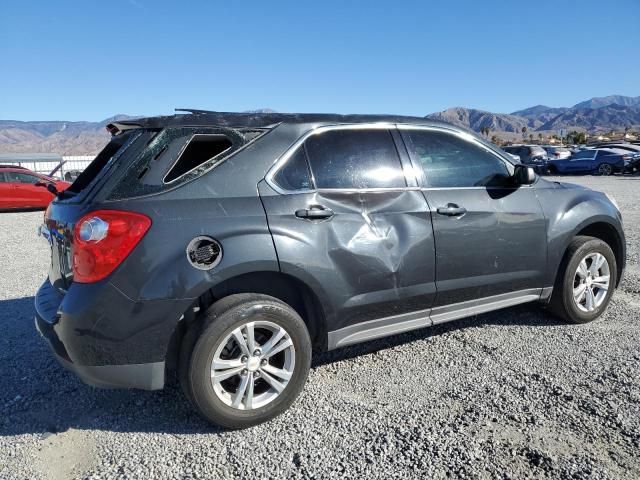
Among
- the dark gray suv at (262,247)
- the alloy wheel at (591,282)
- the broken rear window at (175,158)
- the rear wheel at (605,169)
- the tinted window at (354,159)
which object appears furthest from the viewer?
the rear wheel at (605,169)

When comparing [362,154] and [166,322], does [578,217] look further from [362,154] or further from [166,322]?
[166,322]

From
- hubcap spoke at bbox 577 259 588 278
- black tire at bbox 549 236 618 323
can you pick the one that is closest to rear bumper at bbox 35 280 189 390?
black tire at bbox 549 236 618 323

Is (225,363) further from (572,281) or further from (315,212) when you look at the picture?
(572,281)

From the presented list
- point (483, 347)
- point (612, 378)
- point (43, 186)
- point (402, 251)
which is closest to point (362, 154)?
point (402, 251)

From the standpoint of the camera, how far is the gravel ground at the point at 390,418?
255 centimetres

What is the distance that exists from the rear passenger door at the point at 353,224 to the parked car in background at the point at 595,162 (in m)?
29.0

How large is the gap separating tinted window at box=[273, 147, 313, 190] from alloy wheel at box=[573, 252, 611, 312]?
256 centimetres

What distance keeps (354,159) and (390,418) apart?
162cm

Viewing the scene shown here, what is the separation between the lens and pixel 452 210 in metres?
3.53

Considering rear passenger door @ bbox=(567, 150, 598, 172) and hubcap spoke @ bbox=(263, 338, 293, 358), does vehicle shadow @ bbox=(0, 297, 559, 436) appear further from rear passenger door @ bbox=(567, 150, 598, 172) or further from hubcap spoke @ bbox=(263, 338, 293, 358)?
rear passenger door @ bbox=(567, 150, 598, 172)

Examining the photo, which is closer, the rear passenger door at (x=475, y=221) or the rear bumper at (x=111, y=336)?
the rear bumper at (x=111, y=336)

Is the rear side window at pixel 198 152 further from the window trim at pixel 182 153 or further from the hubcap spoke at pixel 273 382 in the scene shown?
the hubcap spoke at pixel 273 382

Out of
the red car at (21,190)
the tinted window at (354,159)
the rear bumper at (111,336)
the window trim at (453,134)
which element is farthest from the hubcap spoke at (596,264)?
the red car at (21,190)

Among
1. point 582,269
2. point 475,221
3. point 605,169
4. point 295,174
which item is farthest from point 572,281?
point 605,169
